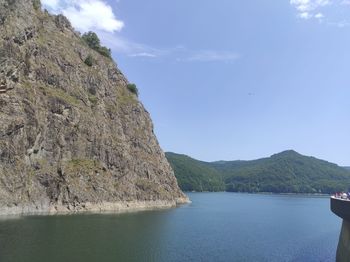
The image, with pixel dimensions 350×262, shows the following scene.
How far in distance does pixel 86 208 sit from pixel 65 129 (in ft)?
72.4

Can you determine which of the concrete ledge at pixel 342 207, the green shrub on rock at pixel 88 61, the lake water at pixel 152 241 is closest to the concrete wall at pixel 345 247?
the concrete ledge at pixel 342 207

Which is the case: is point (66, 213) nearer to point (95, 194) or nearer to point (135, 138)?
point (95, 194)

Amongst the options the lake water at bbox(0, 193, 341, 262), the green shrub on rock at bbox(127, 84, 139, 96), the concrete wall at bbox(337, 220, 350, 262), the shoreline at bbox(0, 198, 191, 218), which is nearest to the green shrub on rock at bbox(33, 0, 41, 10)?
the green shrub on rock at bbox(127, 84, 139, 96)

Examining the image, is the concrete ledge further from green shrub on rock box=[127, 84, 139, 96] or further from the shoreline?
green shrub on rock box=[127, 84, 139, 96]

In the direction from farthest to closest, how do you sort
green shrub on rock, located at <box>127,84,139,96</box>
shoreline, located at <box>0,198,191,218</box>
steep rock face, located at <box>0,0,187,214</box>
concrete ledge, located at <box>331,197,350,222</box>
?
green shrub on rock, located at <box>127,84,139,96</box> → steep rock face, located at <box>0,0,187,214</box> → shoreline, located at <box>0,198,191,218</box> → concrete ledge, located at <box>331,197,350,222</box>

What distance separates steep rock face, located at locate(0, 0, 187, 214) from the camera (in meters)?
97.2

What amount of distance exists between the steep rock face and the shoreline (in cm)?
29

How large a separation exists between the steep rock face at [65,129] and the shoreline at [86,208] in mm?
294

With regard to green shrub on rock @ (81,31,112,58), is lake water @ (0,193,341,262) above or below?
below

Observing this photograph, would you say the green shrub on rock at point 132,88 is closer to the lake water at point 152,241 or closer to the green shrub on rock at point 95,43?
the green shrub on rock at point 95,43

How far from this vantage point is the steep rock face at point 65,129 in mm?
97188

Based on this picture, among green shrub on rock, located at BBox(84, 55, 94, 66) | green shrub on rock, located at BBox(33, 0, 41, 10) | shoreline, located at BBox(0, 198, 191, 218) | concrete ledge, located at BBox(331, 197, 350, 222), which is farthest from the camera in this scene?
green shrub on rock, located at BBox(84, 55, 94, 66)

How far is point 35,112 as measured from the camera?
10450 centimetres

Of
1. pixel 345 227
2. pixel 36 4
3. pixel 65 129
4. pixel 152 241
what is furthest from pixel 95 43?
pixel 345 227
